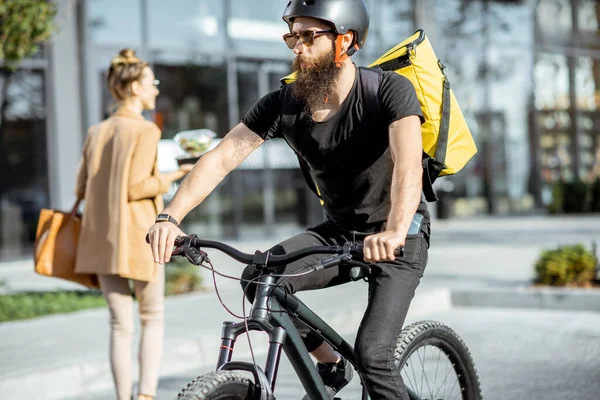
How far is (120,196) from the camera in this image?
5059mm

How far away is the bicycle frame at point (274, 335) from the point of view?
118 inches

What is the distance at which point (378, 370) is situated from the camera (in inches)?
127

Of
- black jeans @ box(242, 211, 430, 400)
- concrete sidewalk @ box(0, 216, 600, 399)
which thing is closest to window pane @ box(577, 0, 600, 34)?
concrete sidewalk @ box(0, 216, 600, 399)

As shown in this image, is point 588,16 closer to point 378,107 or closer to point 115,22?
point 115,22

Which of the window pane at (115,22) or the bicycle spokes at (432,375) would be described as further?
the window pane at (115,22)

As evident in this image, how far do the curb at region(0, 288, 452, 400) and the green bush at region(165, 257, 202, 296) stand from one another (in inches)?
99.2

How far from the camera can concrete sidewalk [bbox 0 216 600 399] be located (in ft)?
19.9

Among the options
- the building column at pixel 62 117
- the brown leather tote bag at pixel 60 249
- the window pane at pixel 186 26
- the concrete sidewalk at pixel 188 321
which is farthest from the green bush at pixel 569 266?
the window pane at pixel 186 26

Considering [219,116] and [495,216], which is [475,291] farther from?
[495,216]

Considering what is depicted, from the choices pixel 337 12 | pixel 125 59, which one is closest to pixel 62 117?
pixel 125 59

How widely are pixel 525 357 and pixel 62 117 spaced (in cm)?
1045

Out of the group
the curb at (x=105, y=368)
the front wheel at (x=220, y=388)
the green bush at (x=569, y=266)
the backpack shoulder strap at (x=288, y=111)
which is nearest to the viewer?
the front wheel at (x=220, y=388)

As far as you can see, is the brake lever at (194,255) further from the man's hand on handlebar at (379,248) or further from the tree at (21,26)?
the tree at (21,26)

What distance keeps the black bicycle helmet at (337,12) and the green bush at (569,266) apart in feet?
20.7
